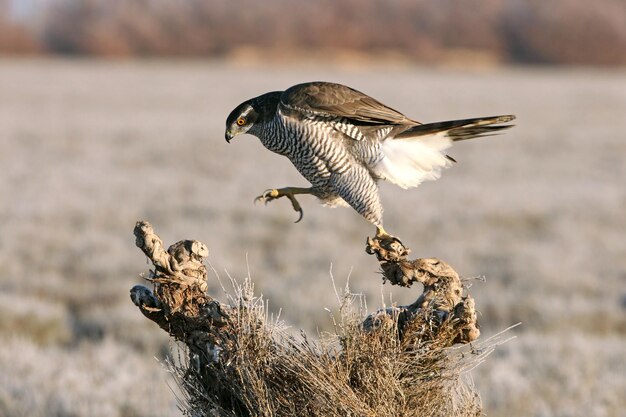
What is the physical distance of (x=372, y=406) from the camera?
3316mm

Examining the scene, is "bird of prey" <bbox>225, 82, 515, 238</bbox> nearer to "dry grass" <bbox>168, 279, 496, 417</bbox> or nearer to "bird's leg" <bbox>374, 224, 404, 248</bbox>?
"bird's leg" <bbox>374, 224, 404, 248</bbox>

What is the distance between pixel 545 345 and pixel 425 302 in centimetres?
642

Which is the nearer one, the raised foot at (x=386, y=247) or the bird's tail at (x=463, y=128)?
the bird's tail at (x=463, y=128)

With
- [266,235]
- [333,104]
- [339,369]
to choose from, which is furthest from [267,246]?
[333,104]

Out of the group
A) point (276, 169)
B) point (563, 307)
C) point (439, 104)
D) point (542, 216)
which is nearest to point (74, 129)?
point (276, 169)

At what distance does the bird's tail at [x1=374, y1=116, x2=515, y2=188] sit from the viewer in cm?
314

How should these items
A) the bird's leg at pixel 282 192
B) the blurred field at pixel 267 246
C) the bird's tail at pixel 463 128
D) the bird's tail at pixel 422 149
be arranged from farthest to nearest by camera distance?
the blurred field at pixel 267 246, the bird's leg at pixel 282 192, the bird's tail at pixel 422 149, the bird's tail at pixel 463 128

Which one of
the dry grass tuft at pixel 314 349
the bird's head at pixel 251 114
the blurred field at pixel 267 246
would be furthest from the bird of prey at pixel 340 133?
the blurred field at pixel 267 246

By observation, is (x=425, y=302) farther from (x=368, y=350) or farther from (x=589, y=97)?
(x=589, y=97)

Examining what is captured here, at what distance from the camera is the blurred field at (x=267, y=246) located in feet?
26.7

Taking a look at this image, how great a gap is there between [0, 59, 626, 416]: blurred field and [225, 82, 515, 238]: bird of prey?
1.85 m

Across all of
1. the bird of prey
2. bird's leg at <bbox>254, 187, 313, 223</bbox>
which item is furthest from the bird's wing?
bird's leg at <bbox>254, 187, 313, 223</bbox>

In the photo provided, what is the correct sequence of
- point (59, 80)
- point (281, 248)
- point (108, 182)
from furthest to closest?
point (59, 80) → point (108, 182) → point (281, 248)

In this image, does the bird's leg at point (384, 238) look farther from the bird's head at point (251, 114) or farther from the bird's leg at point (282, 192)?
the bird's head at point (251, 114)
